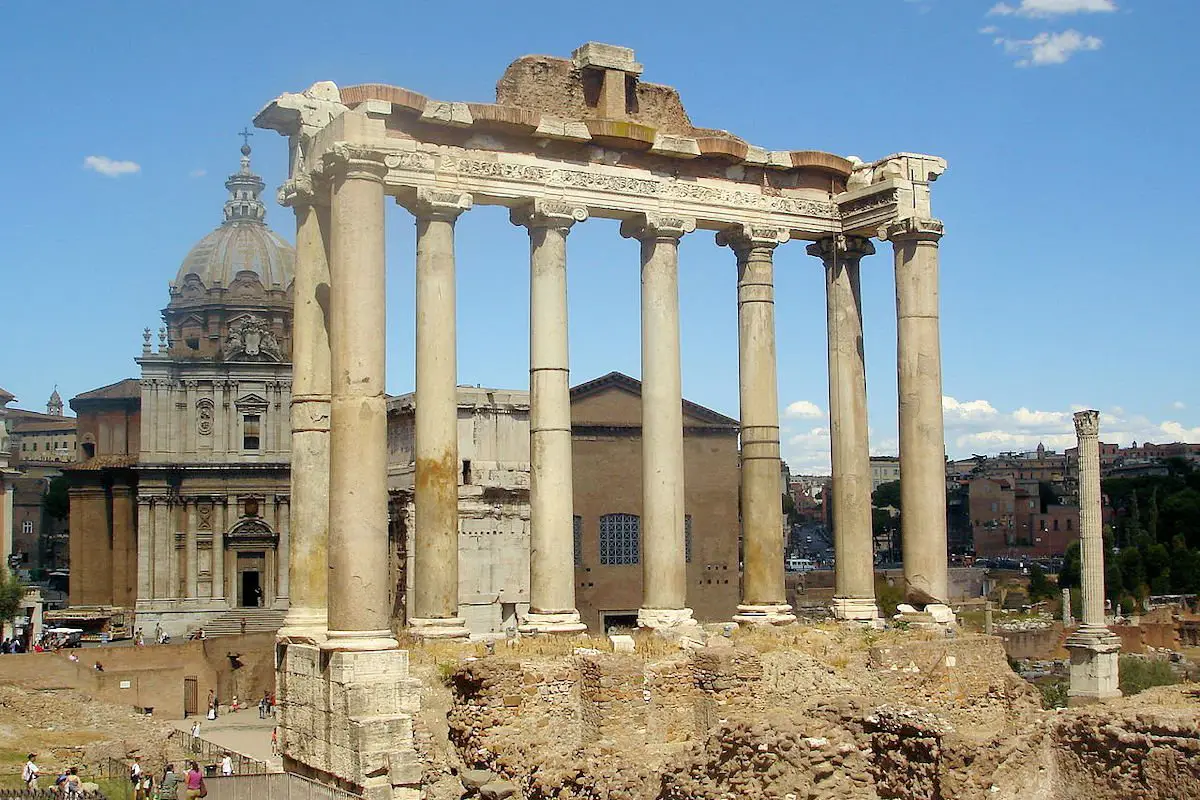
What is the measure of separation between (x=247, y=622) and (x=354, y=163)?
3674 centimetres

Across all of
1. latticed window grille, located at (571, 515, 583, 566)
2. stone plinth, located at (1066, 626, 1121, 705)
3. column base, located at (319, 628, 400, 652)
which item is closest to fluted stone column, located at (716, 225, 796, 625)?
column base, located at (319, 628, 400, 652)

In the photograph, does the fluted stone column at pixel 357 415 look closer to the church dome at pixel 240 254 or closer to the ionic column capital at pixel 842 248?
the ionic column capital at pixel 842 248

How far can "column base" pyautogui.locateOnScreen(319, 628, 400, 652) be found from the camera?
58.1 ft

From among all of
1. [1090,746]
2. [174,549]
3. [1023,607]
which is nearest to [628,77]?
[1090,746]

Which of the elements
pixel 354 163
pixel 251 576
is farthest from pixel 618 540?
pixel 354 163

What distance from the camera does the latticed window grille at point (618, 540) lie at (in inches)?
1959

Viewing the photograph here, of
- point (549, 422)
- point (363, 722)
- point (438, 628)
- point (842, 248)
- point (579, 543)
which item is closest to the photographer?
point (363, 722)

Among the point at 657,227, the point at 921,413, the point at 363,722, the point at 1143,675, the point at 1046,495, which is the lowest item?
the point at 1143,675

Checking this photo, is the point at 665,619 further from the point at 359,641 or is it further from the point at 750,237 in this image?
the point at 750,237

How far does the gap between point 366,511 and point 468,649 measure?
2.48 m

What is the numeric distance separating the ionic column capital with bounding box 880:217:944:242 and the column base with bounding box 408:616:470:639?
961cm

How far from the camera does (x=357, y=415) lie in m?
18.2

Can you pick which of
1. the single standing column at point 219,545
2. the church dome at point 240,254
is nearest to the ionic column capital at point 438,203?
the single standing column at point 219,545

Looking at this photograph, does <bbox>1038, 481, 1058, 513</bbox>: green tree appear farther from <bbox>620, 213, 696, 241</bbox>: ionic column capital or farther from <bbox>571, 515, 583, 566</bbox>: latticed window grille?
<bbox>620, 213, 696, 241</bbox>: ionic column capital
